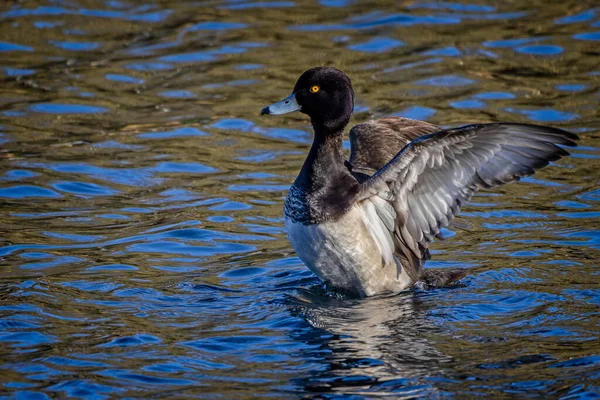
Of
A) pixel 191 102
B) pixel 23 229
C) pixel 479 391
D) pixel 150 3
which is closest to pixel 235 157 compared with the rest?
pixel 191 102

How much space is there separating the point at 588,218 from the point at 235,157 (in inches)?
150

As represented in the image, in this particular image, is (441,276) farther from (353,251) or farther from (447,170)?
(447,170)

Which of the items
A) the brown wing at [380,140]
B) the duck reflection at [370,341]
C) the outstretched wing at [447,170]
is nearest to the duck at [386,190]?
the outstretched wing at [447,170]

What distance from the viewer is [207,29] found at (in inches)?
529

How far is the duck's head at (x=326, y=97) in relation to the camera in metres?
7.16

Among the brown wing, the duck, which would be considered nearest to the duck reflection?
the duck

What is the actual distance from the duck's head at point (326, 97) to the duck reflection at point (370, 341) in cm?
132

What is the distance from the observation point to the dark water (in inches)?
231

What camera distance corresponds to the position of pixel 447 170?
671 centimetres

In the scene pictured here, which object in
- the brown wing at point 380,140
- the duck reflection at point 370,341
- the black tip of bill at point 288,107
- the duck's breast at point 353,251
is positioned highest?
the black tip of bill at point 288,107

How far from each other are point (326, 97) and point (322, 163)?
506 mm

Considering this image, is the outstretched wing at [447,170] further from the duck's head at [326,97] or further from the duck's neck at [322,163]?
Result: the duck's head at [326,97]

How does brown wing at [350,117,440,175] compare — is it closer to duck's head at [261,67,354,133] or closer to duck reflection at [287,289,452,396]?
duck's head at [261,67,354,133]

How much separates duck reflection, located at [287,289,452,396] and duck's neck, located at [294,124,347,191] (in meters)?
0.88
